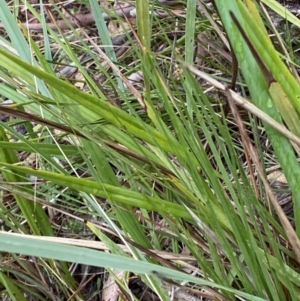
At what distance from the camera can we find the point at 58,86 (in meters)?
0.50

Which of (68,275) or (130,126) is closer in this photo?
(130,126)

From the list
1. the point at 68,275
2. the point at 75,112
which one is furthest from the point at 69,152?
the point at 68,275

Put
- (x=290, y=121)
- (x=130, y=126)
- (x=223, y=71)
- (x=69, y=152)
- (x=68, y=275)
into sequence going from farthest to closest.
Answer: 1. (x=223, y=71)
2. (x=68, y=275)
3. (x=69, y=152)
4. (x=130, y=126)
5. (x=290, y=121)

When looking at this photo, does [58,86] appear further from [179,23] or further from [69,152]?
[179,23]

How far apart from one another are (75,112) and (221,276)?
27cm

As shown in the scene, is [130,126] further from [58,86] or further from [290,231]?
[290,231]

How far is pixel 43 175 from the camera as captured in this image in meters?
0.52

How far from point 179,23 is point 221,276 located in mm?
651

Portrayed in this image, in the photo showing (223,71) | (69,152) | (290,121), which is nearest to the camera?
(290,121)

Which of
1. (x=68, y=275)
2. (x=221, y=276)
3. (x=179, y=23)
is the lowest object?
(x=68, y=275)

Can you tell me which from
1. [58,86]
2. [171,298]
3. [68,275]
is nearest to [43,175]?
[58,86]

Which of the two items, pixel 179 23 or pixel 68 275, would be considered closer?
pixel 68 275

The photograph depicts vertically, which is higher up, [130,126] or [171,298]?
[130,126]

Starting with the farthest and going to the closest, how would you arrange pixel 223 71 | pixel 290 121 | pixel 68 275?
pixel 223 71
pixel 68 275
pixel 290 121
